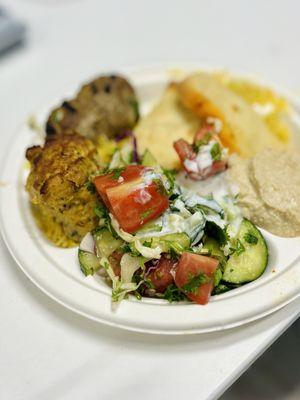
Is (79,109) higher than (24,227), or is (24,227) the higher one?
(79,109)

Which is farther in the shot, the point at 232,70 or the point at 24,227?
the point at 232,70

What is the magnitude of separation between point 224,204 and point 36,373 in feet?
3.17

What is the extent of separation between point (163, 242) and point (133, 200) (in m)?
0.19

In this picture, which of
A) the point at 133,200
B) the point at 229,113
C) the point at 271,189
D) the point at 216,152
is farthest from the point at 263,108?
the point at 133,200

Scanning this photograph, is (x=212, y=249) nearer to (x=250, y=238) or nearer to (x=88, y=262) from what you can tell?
(x=250, y=238)

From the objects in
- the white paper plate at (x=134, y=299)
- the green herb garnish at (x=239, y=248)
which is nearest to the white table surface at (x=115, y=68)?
the white paper plate at (x=134, y=299)

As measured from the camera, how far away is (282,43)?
338 cm

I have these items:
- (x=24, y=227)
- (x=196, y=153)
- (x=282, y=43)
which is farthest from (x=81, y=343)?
(x=282, y=43)

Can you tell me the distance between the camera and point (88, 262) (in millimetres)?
1850

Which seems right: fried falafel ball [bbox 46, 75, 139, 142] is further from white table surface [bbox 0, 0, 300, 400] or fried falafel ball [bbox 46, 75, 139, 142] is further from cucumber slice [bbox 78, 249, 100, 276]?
cucumber slice [bbox 78, 249, 100, 276]

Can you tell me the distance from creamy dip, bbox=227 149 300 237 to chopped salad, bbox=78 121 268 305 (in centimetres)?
8

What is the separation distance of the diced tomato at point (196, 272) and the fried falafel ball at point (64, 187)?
457mm

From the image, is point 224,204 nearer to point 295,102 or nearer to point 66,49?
point 295,102

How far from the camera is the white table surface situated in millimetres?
1651
